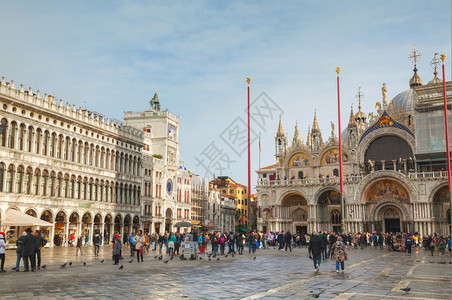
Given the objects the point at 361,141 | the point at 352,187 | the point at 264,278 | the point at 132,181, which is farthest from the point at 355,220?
the point at 264,278

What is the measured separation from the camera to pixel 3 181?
119 feet

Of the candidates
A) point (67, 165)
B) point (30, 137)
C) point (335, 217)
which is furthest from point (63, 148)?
point (335, 217)

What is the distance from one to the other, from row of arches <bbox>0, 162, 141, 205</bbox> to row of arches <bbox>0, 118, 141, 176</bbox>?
159 centimetres

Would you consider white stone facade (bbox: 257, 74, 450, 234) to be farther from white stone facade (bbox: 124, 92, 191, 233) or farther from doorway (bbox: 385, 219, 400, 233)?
white stone facade (bbox: 124, 92, 191, 233)

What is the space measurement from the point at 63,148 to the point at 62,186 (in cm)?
346

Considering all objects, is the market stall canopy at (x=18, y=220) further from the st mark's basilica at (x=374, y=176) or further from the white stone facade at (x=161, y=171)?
the st mark's basilica at (x=374, y=176)

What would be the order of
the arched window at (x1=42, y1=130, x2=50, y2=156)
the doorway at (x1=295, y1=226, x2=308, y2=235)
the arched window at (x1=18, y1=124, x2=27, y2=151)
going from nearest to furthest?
1. the arched window at (x1=18, y1=124, x2=27, y2=151)
2. the arched window at (x1=42, y1=130, x2=50, y2=156)
3. the doorway at (x1=295, y1=226, x2=308, y2=235)

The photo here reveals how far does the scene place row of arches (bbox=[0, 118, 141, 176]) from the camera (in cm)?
3762

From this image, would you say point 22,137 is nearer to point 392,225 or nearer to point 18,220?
point 18,220

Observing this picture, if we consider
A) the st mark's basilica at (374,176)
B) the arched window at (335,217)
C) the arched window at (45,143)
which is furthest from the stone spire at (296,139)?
the arched window at (45,143)

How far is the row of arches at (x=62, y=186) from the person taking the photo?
3734 cm

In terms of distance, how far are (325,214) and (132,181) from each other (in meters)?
24.8

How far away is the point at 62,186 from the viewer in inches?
1709

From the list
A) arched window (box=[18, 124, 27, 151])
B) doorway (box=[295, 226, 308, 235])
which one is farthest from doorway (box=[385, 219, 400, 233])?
arched window (box=[18, 124, 27, 151])
